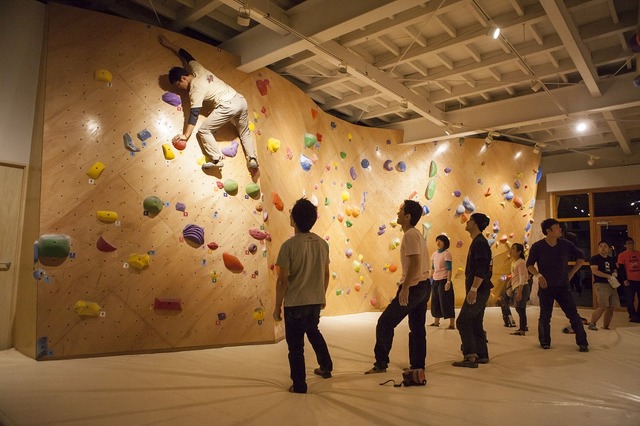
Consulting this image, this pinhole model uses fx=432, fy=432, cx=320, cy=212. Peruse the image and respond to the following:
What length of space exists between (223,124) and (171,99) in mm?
662

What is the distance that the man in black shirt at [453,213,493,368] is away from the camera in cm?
399

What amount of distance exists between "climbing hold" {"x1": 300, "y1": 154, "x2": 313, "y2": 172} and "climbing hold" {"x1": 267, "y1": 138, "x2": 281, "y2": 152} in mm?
717

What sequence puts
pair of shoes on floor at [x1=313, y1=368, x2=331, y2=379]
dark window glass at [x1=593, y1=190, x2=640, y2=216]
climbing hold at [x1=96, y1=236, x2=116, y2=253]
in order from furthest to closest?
dark window glass at [x1=593, y1=190, x2=640, y2=216], climbing hold at [x1=96, y1=236, x2=116, y2=253], pair of shoes on floor at [x1=313, y1=368, x2=331, y2=379]

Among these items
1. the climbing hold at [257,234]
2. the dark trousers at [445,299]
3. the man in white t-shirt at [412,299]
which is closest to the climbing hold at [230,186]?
the climbing hold at [257,234]

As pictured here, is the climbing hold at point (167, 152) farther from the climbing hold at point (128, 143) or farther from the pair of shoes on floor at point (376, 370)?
the pair of shoes on floor at point (376, 370)

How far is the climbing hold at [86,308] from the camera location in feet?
13.8

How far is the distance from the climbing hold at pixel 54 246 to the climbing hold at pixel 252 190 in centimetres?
208

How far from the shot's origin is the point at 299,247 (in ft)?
10.6

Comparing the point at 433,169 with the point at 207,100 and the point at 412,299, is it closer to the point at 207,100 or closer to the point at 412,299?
the point at 207,100

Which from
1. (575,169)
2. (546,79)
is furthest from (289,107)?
(575,169)

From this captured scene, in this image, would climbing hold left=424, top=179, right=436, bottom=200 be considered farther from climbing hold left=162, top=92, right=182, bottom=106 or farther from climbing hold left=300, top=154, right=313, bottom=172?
climbing hold left=162, top=92, right=182, bottom=106

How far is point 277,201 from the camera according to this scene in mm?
6121

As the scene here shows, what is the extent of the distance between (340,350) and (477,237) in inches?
74.9

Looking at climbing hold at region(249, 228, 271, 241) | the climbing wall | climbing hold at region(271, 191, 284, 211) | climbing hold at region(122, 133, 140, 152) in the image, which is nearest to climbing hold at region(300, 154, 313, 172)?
the climbing wall
